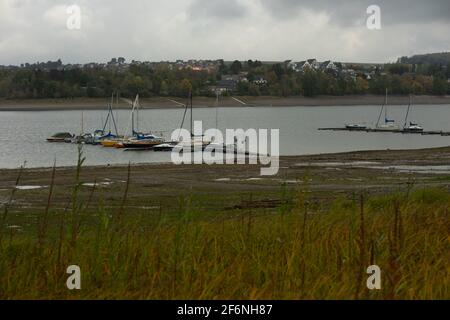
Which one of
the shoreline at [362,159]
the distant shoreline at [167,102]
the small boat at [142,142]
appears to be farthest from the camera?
the distant shoreline at [167,102]

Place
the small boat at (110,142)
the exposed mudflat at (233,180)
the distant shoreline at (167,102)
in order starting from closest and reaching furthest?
1. the exposed mudflat at (233,180)
2. the small boat at (110,142)
3. the distant shoreline at (167,102)

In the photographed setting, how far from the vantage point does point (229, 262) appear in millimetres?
6918

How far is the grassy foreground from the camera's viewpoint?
238 inches

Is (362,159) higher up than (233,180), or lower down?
lower down

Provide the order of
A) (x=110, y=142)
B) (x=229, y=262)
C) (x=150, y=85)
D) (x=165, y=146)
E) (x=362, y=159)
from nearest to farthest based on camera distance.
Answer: (x=229, y=262) → (x=362, y=159) → (x=165, y=146) → (x=110, y=142) → (x=150, y=85)

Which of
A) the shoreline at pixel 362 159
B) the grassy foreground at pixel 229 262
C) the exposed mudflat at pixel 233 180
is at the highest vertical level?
the grassy foreground at pixel 229 262

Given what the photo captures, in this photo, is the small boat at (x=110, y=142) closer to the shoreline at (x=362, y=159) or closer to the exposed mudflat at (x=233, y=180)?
the shoreline at (x=362, y=159)

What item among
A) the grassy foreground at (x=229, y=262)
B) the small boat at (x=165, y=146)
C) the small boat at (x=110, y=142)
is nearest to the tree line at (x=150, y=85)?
the small boat at (x=110, y=142)

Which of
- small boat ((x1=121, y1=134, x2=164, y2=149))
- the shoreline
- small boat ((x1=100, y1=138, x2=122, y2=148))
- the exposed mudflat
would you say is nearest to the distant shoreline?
small boat ((x1=100, y1=138, x2=122, y2=148))

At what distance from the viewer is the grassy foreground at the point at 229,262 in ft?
19.8

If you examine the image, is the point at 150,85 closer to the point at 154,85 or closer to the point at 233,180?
the point at 154,85

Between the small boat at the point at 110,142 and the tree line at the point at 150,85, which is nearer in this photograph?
the small boat at the point at 110,142

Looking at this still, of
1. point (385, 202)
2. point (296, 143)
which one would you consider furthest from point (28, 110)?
point (385, 202)

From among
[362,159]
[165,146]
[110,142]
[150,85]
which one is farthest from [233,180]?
[150,85]
